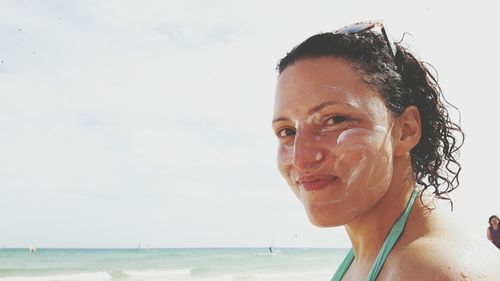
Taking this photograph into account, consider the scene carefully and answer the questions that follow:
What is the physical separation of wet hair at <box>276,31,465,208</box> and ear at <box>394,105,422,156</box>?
0.11 ft

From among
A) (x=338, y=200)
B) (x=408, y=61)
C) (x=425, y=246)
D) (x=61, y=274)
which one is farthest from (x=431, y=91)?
(x=61, y=274)

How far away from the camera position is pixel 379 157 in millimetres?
1826

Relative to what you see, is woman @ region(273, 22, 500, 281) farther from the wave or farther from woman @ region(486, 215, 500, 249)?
the wave

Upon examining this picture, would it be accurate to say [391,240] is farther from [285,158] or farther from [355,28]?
[355,28]

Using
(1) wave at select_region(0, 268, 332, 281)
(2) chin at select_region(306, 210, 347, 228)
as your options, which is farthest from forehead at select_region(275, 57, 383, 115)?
(1) wave at select_region(0, 268, 332, 281)

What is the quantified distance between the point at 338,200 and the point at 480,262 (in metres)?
0.56

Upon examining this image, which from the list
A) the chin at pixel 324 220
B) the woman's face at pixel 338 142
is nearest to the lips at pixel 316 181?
the woman's face at pixel 338 142

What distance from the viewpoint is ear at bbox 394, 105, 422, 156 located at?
6.36ft

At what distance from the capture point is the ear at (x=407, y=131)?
194cm

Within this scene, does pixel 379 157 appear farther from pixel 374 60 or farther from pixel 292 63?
pixel 292 63

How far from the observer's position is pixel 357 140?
5.90 feet

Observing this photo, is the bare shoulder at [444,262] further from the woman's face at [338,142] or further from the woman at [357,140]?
the woman's face at [338,142]

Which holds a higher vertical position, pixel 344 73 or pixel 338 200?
pixel 344 73

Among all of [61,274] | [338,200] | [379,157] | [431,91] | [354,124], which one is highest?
Result: [61,274]
